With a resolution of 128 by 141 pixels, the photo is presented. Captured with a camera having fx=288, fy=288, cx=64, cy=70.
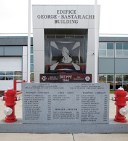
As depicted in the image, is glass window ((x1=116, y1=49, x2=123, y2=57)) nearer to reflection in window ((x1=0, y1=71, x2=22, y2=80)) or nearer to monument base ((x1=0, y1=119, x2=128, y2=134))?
reflection in window ((x1=0, y1=71, x2=22, y2=80))

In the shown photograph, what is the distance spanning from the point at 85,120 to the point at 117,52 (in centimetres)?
2895

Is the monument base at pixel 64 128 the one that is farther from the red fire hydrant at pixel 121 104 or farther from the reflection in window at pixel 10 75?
the reflection in window at pixel 10 75

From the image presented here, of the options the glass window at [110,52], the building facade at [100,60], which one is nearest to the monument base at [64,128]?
the building facade at [100,60]

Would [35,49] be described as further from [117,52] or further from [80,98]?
[117,52]

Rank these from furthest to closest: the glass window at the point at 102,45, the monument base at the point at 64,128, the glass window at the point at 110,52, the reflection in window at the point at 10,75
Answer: the reflection in window at the point at 10,75 < the glass window at the point at 110,52 < the glass window at the point at 102,45 < the monument base at the point at 64,128

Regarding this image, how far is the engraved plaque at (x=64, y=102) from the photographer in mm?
7195

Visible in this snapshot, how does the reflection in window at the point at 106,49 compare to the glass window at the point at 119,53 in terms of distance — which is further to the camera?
the glass window at the point at 119,53

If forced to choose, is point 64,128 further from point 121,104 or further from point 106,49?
point 106,49

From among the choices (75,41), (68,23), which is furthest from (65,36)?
(68,23)

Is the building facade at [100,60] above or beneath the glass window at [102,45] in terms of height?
beneath

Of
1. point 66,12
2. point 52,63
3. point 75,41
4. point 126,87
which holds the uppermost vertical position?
point 66,12

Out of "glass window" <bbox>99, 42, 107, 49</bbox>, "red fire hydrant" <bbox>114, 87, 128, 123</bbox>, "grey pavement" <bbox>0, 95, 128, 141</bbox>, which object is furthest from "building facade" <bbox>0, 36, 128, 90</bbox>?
"grey pavement" <bbox>0, 95, 128, 141</bbox>

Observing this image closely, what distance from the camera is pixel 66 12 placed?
19.8 meters
